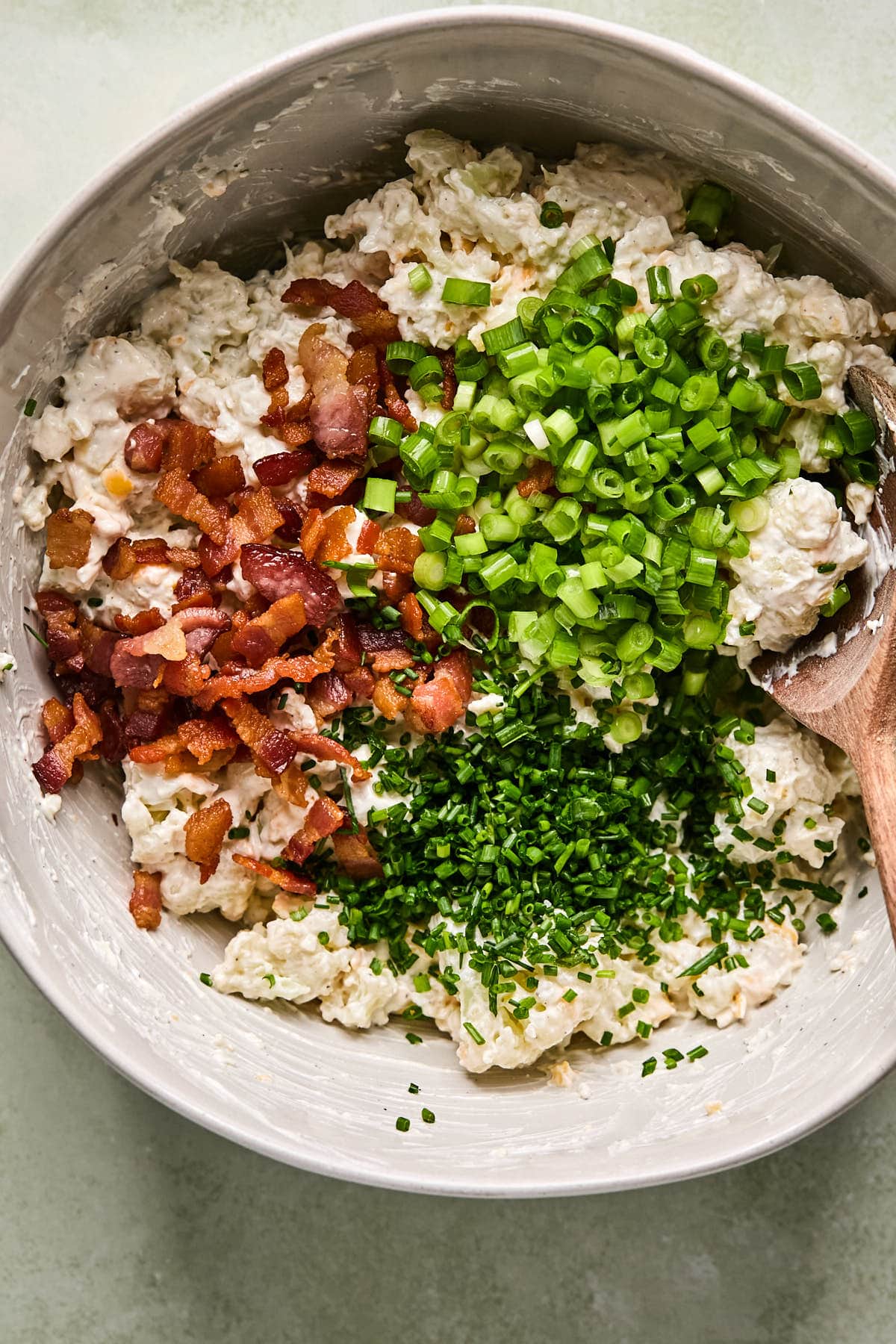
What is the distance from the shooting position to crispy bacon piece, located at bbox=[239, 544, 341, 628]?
195 centimetres

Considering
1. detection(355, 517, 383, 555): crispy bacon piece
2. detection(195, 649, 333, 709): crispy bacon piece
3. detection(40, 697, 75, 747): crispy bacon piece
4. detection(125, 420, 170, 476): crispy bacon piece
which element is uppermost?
detection(355, 517, 383, 555): crispy bacon piece

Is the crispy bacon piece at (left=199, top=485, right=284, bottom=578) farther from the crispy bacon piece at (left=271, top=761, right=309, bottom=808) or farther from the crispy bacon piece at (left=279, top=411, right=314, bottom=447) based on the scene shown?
the crispy bacon piece at (left=271, top=761, right=309, bottom=808)

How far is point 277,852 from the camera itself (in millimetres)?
2088

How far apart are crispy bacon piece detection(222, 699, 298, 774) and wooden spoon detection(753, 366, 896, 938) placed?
942mm

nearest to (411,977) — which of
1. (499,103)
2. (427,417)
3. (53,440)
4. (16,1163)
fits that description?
(16,1163)

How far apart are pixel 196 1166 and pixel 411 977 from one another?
68cm

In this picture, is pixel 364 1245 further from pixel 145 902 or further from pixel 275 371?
pixel 275 371

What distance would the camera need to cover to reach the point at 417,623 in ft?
6.61

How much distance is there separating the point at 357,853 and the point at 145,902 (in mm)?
461

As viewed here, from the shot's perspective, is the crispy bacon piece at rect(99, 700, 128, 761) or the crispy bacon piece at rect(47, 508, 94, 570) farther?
the crispy bacon piece at rect(99, 700, 128, 761)

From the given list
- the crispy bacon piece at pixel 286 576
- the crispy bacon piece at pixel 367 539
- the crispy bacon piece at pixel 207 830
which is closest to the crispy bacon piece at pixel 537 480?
the crispy bacon piece at pixel 367 539

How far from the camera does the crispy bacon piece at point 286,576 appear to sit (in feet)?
6.41

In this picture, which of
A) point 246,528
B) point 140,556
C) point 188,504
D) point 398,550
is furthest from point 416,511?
point 140,556

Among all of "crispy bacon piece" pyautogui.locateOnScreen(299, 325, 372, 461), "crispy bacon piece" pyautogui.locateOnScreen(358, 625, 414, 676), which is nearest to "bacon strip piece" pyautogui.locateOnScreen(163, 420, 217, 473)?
"crispy bacon piece" pyautogui.locateOnScreen(299, 325, 372, 461)
